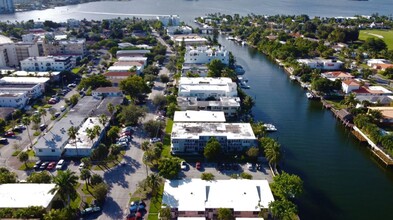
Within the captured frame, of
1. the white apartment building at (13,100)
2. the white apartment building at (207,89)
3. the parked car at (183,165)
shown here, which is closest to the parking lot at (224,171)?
the parked car at (183,165)

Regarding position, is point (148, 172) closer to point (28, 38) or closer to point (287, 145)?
point (287, 145)

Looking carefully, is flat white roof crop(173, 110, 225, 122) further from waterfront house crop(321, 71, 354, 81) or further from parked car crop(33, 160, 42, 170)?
waterfront house crop(321, 71, 354, 81)

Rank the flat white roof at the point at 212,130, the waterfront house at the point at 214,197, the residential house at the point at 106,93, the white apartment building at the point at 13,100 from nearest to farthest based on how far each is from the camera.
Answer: the waterfront house at the point at 214,197, the flat white roof at the point at 212,130, the white apartment building at the point at 13,100, the residential house at the point at 106,93

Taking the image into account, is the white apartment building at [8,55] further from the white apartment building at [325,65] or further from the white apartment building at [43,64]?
the white apartment building at [325,65]

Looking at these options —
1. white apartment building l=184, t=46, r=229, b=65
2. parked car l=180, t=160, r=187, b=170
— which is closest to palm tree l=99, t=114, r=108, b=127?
parked car l=180, t=160, r=187, b=170

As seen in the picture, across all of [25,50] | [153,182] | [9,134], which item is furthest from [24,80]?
[153,182]

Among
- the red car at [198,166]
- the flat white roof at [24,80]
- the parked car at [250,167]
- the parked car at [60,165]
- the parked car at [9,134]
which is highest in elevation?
the flat white roof at [24,80]

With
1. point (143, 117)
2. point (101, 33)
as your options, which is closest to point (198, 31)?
point (101, 33)
